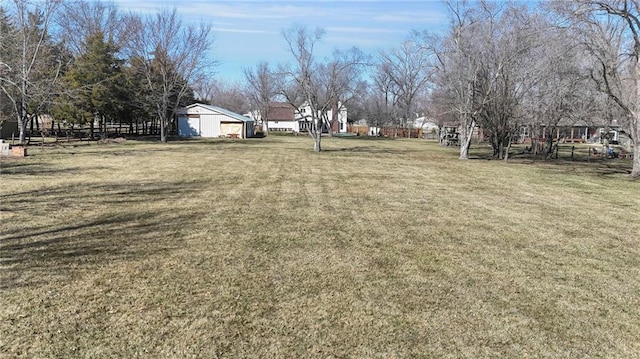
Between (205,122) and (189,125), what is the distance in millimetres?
1783

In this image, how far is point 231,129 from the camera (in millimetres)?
46250

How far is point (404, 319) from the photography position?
4078 millimetres

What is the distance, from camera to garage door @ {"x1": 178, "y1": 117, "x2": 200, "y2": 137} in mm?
46000

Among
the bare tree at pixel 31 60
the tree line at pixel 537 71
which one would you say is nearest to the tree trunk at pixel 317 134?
the tree line at pixel 537 71

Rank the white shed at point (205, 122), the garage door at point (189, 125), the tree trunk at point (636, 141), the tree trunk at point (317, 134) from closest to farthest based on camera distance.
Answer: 1. the tree trunk at point (636, 141)
2. the tree trunk at point (317, 134)
3. the white shed at point (205, 122)
4. the garage door at point (189, 125)

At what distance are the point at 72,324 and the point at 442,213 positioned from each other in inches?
287

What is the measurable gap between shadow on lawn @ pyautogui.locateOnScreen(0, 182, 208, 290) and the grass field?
0.13 ft

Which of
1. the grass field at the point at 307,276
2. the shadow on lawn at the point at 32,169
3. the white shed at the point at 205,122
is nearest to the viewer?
the grass field at the point at 307,276

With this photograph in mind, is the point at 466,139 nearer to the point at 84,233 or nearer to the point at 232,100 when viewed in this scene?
the point at 84,233

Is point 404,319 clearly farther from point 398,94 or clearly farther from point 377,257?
point 398,94

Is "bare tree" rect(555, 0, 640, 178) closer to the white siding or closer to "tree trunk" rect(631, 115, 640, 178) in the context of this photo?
"tree trunk" rect(631, 115, 640, 178)

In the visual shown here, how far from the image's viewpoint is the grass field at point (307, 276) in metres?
3.63

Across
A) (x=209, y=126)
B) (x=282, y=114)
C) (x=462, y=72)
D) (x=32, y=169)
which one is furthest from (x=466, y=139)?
(x=282, y=114)

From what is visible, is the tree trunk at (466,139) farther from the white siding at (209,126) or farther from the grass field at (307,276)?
the white siding at (209,126)
